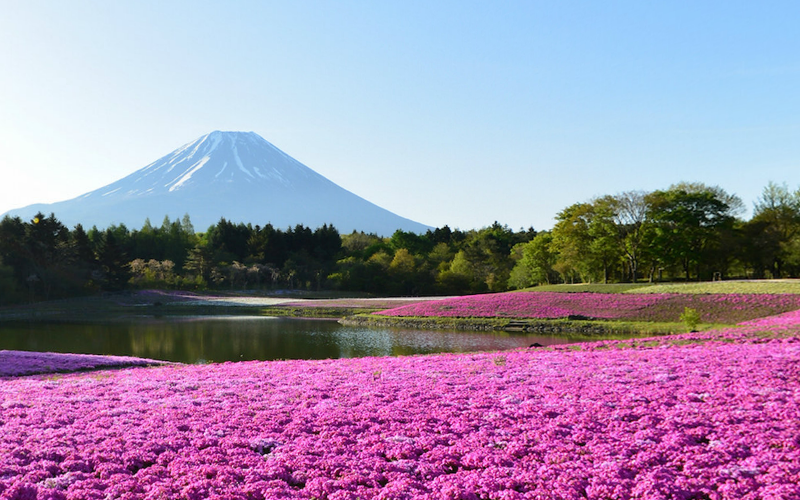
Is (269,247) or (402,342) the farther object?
(269,247)

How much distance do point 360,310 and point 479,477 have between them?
50124 millimetres

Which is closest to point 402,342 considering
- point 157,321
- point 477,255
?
point 157,321

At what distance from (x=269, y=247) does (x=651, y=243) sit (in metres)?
71.0

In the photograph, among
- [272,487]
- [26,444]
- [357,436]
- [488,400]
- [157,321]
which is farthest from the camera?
[157,321]

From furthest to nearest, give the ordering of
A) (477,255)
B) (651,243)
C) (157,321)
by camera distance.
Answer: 1. (477,255)
2. (651,243)
3. (157,321)

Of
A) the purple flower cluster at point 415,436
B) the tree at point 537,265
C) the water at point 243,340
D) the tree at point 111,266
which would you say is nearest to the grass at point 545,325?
the water at point 243,340

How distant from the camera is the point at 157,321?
49.5 m

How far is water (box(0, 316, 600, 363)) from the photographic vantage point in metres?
28.4

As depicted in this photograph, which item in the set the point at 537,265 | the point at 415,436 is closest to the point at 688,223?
the point at 537,265

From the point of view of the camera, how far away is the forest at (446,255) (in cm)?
6381

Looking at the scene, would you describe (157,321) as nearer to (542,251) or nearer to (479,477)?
(479,477)

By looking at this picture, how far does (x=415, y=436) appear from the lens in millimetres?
9422

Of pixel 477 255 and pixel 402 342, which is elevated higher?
pixel 477 255

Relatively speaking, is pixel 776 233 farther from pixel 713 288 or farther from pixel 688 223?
pixel 713 288
